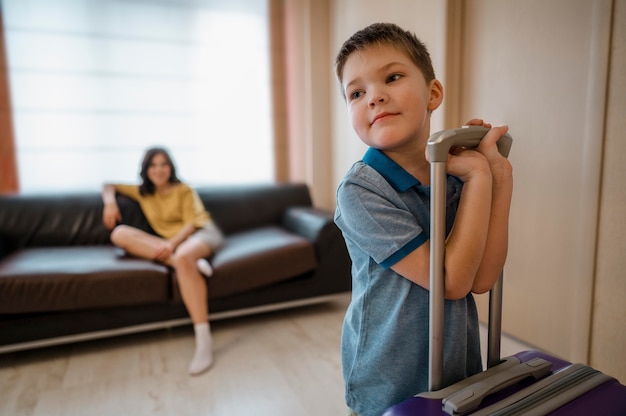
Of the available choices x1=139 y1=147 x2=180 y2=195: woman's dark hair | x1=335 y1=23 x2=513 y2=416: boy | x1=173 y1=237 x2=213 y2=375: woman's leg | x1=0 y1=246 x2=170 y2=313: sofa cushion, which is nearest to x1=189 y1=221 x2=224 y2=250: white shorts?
x1=173 y1=237 x2=213 y2=375: woman's leg

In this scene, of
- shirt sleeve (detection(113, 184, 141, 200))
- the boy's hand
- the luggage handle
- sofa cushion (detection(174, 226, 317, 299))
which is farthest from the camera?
shirt sleeve (detection(113, 184, 141, 200))

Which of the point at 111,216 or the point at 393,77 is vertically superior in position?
the point at 393,77

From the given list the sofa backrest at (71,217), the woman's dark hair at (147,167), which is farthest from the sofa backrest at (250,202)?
the woman's dark hair at (147,167)

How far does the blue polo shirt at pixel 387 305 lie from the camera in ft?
2.43

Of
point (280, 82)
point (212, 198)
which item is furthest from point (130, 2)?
point (212, 198)

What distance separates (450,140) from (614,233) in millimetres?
1293

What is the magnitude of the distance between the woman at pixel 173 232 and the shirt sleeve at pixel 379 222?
4.79 feet

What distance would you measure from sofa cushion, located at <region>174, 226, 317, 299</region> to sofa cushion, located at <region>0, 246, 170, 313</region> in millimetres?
162

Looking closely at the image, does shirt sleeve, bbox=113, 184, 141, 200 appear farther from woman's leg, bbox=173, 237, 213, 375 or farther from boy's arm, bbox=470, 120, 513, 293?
boy's arm, bbox=470, 120, 513, 293

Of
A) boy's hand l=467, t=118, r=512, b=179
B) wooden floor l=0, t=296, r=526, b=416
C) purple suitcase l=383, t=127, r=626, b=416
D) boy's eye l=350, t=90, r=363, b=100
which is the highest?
boy's eye l=350, t=90, r=363, b=100

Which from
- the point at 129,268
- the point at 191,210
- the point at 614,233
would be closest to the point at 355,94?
the point at 614,233

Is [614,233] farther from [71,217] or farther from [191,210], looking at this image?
[71,217]

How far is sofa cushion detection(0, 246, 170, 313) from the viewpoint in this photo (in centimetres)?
193

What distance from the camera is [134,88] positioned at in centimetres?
340
